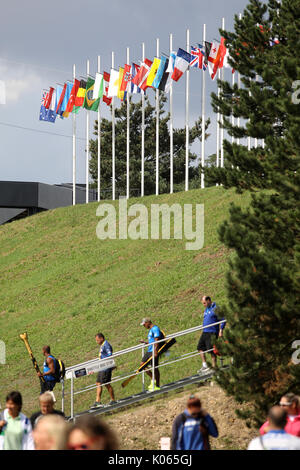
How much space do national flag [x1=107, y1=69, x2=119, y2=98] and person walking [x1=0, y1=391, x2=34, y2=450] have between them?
34.7 metres

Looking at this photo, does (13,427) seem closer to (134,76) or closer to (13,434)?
(13,434)

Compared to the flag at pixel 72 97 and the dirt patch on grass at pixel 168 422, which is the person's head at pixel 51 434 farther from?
the flag at pixel 72 97

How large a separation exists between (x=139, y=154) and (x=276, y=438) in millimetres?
58585

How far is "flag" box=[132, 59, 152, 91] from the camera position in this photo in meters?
39.6

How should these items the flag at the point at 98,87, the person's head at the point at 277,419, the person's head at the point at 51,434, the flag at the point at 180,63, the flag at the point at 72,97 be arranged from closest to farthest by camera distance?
the person's head at the point at 51,434
the person's head at the point at 277,419
the flag at the point at 180,63
the flag at the point at 98,87
the flag at the point at 72,97

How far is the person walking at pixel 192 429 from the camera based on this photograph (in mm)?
8000

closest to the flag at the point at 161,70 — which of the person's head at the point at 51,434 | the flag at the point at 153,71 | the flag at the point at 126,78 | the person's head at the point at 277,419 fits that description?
the flag at the point at 153,71

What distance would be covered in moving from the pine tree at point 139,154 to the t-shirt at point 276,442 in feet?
175

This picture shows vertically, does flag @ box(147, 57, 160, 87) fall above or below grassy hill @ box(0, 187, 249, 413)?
above

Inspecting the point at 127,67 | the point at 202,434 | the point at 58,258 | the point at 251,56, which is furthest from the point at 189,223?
the point at 202,434

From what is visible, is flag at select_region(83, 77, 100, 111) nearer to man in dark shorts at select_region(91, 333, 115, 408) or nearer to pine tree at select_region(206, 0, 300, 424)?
pine tree at select_region(206, 0, 300, 424)

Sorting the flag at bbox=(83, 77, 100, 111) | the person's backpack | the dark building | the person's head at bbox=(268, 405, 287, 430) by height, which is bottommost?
the person's backpack

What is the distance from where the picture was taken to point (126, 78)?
135 feet

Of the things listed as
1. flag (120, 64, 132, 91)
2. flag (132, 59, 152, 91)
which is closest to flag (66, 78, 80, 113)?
flag (120, 64, 132, 91)
